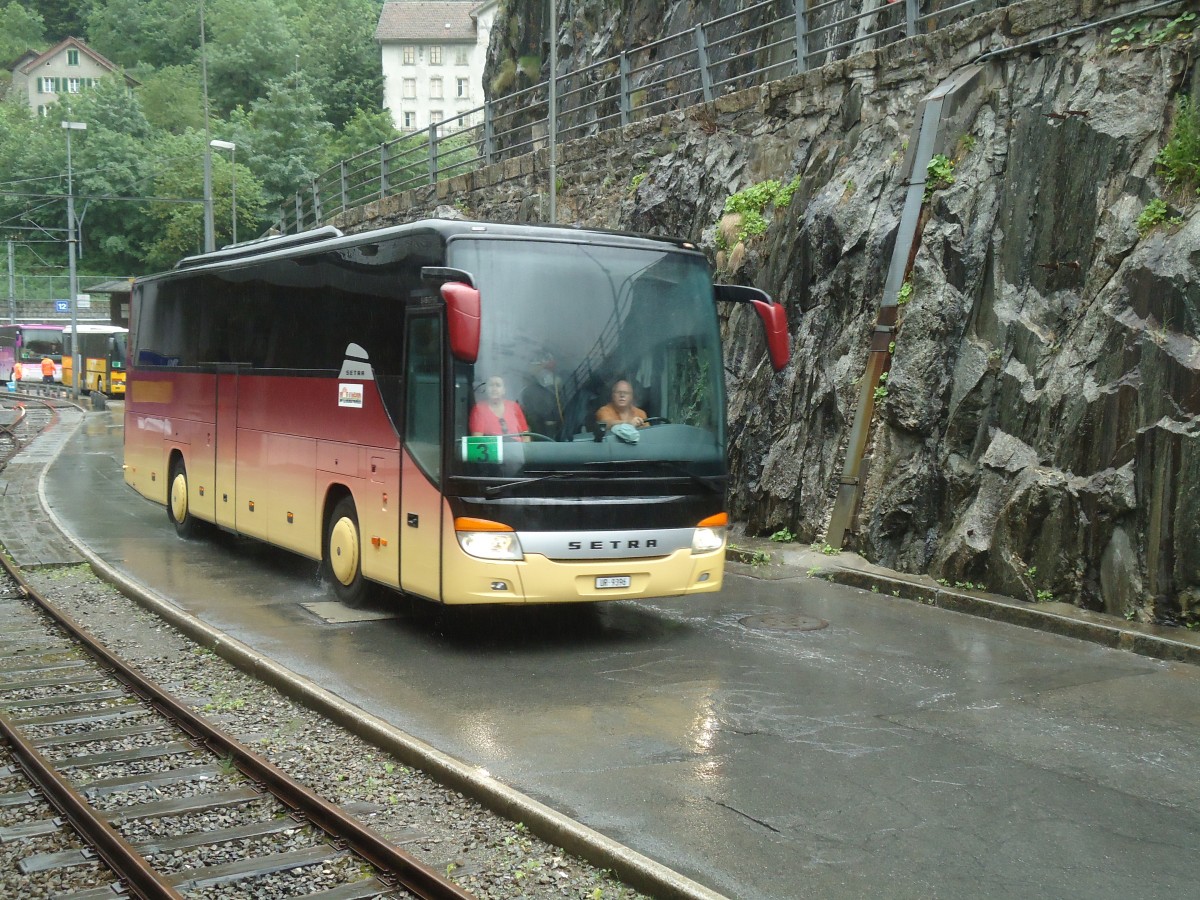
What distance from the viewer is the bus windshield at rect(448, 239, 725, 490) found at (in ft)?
29.4

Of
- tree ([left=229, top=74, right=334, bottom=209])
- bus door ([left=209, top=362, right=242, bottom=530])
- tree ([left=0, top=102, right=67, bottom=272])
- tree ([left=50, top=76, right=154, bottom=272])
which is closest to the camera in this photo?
bus door ([left=209, top=362, right=242, bottom=530])

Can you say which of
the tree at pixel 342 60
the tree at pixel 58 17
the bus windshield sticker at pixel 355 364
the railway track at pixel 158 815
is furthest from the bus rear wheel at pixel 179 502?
the tree at pixel 58 17

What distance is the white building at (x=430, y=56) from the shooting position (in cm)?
10875

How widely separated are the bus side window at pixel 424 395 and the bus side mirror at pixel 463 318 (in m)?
0.74

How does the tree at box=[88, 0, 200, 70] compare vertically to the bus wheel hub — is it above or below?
above

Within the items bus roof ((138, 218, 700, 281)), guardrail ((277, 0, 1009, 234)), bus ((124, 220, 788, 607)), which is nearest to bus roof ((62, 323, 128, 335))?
guardrail ((277, 0, 1009, 234))

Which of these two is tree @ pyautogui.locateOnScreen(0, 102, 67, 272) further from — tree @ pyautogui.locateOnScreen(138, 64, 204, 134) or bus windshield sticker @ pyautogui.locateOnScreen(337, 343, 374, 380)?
bus windshield sticker @ pyautogui.locateOnScreen(337, 343, 374, 380)

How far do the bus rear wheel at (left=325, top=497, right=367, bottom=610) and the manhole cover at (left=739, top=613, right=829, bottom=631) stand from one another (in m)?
3.21

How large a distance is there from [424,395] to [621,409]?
4.74 ft

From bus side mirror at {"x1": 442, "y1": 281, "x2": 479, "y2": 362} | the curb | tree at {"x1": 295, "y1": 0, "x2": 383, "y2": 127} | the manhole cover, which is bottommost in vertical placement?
the manhole cover

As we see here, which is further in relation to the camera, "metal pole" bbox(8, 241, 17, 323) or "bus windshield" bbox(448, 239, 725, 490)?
"metal pole" bbox(8, 241, 17, 323)

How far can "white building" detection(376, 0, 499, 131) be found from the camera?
10875 cm

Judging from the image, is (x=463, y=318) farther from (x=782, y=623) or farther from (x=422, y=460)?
(x=782, y=623)

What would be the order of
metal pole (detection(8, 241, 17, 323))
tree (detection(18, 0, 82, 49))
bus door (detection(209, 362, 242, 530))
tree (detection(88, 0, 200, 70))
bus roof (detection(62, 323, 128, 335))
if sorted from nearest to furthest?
bus door (detection(209, 362, 242, 530)) < bus roof (detection(62, 323, 128, 335)) < metal pole (detection(8, 241, 17, 323)) < tree (detection(88, 0, 200, 70)) < tree (detection(18, 0, 82, 49))
